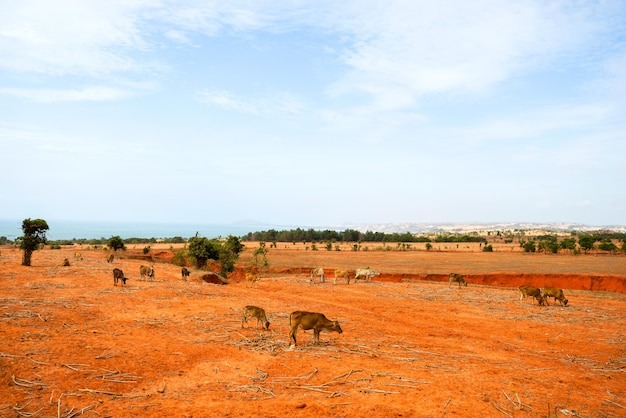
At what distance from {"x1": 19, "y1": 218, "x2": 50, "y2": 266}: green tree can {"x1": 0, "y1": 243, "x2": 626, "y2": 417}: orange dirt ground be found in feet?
15.2

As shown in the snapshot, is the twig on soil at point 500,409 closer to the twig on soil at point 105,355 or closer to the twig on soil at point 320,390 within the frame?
the twig on soil at point 320,390

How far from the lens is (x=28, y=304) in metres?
16.1

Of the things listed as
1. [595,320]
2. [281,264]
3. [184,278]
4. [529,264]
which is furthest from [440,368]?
[529,264]

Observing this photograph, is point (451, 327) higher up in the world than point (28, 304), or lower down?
lower down

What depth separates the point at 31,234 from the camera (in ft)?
92.5

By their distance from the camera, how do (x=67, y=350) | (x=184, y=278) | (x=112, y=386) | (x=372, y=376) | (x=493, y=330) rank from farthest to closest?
1. (x=184, y=278)
2. (x=493, y=330)
3. (x=67, y=350)
4. (x=372, y=376)
5. (x=112, y=386)

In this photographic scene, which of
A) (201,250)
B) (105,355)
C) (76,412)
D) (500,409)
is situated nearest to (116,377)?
(105,355)

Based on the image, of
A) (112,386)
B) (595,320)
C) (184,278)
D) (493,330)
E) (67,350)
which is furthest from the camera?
(184,278)

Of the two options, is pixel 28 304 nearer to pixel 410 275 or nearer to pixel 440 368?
pixel 440 368

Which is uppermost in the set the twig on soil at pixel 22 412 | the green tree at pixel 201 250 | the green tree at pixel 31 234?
the green tree at pixel 31 234

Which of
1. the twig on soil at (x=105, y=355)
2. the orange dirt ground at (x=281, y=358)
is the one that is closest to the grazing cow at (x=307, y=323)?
the orange dirt ground at (x=281, y=358)

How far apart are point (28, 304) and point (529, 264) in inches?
2250

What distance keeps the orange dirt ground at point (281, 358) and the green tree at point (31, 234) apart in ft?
15.2

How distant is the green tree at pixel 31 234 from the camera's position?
1084 inches
